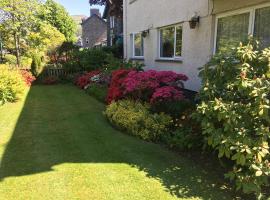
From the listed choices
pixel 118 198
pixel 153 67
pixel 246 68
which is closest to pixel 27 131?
pixel 118 198

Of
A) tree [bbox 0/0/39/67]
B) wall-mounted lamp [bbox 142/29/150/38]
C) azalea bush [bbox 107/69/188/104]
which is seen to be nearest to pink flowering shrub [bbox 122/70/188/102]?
azalea bush [bbox 107/69/188/104]

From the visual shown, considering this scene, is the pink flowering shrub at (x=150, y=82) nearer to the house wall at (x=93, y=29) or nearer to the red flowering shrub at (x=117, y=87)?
the red flowering shrub at (x=117, y=87)

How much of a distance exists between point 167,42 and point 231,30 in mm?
4062

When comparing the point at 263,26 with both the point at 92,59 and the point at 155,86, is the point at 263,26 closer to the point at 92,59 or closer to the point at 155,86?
the point at 155,86

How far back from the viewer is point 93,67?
16.3 m

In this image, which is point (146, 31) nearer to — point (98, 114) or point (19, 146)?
point (98, 114)

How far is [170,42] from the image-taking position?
10.5 meters

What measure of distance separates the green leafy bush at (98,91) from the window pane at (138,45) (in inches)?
133

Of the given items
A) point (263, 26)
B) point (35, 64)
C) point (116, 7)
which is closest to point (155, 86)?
point (263, 26)

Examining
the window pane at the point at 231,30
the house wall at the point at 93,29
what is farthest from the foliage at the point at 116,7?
the house wall at the point at 93,29

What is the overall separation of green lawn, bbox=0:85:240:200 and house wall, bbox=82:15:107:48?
154 feet

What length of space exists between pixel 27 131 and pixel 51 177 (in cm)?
267

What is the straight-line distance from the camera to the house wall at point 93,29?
2050 inches

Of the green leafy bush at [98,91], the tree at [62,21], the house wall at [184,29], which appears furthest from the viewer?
the tree at [62,21]
